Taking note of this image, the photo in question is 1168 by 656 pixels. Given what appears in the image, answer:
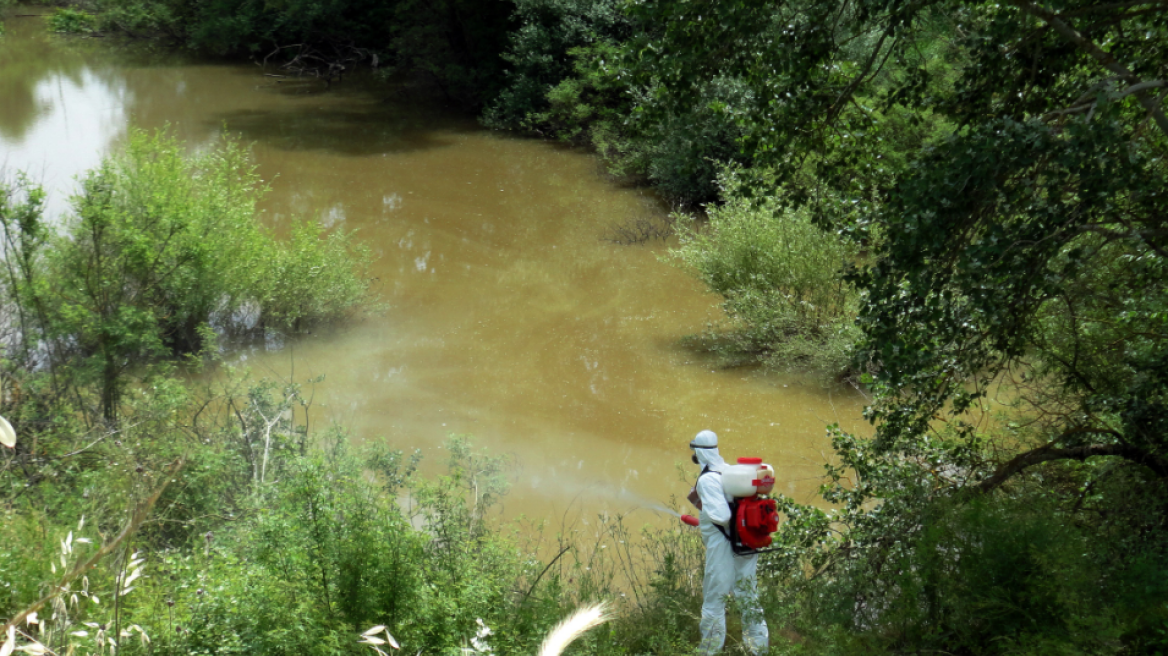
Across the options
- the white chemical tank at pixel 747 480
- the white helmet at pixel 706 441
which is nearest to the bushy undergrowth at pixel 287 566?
the white chemical tank at pixel 747 480

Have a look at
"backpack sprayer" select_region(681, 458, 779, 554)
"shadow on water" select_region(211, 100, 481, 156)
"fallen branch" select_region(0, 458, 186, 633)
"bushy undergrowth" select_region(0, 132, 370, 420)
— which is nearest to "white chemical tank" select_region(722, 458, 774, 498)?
"backpack sprayer" select_region(681, 458, 779, 554)

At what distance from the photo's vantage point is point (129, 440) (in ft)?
24.9

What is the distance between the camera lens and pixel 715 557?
5.85m

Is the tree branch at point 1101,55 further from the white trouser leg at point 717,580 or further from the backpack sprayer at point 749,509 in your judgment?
the white trouser leg at point 717,580

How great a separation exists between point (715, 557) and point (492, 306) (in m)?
8.76

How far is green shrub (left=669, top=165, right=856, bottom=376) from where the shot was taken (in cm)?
1188

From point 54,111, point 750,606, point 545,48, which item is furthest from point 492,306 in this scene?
point 54,111

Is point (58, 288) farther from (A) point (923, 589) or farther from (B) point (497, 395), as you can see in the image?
(A) point (923, 589)

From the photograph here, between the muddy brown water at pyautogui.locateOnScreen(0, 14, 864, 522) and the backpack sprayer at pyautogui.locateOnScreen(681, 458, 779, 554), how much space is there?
89.0 inches

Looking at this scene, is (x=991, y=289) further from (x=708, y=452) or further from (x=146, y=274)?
(x=146, y=274)

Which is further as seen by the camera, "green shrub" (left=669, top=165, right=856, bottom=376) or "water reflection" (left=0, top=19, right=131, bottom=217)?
"water reflection" (left=0, top=19, right=131, bottom=217)

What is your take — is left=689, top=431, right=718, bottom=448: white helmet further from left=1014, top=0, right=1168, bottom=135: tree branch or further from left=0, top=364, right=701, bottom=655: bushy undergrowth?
left=1014, top=0, right=1168, bottom=135: tree branch

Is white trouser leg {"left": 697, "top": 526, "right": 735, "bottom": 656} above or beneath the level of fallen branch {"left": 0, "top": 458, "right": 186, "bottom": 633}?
beneath

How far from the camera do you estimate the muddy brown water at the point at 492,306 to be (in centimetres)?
1039
